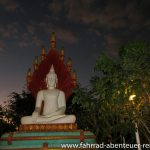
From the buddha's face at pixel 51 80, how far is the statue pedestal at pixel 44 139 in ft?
7.75

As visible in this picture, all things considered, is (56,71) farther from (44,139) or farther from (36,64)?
(44,139)

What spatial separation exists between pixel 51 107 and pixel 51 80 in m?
1.06

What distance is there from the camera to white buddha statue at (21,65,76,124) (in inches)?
399

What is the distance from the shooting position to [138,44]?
28.7 ft

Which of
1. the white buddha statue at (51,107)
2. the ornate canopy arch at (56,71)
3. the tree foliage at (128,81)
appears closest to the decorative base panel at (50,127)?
the white buddha statue at (51,107)

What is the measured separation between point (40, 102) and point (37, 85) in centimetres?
111

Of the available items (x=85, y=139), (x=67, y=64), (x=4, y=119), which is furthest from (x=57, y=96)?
(x=4, y=119)

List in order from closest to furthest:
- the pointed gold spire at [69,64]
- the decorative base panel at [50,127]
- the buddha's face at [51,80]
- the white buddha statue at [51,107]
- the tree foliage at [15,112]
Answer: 1. the decorative base panel at [50,127]
2. the white buddha statue at [51,107]
3. the buddha's face at [51,80]
4. the pointed gold spire at [69,64]
5. the tree foliage at [15,112]

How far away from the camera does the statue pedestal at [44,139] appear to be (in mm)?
9180

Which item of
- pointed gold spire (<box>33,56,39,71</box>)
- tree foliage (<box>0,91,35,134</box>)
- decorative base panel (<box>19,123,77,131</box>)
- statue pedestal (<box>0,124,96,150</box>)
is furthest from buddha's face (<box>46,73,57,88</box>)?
tree foliage (<box>0,91,35,134</box>)

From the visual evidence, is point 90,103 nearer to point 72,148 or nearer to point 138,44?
point 72,148

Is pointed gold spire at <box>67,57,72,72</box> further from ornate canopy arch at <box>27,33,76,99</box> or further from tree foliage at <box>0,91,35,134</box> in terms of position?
tree foliage at <box>0,91,35,134</box>

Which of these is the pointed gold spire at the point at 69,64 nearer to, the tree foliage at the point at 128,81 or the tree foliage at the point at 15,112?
the tree foliage at the point at 128,81

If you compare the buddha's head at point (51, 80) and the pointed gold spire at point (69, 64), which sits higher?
the pointed gold spire at point (69, 64)
